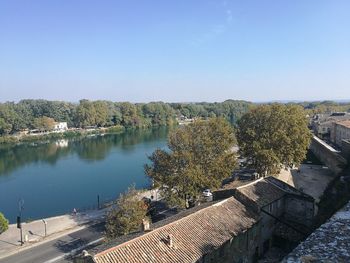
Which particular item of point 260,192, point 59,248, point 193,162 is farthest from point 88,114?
point 260,192

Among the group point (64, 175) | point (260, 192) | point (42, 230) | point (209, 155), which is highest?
point (209, 155)

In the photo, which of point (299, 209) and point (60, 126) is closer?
point (299, 209)

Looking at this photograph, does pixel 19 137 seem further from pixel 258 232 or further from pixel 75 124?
pixel 258 232

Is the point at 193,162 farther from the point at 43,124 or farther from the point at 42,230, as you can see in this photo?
the point at 43,124

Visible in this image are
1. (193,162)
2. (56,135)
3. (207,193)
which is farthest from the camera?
(56,135)

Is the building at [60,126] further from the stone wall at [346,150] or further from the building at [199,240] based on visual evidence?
the building at [199,240]

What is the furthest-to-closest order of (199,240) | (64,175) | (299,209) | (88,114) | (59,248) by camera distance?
(88,114)
(64,175)
(59,248)
(299,209)
(199,240)

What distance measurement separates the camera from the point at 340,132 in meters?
57.4

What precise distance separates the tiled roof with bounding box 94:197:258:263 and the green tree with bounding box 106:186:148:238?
5.65 metres

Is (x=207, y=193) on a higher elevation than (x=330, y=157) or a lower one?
lower

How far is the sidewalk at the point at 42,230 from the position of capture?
85.1ft

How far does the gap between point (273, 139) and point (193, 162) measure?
1035cm

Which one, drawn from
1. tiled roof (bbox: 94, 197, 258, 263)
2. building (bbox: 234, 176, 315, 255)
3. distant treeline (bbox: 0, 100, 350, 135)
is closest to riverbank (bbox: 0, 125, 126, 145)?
distant treeline (bbox: 0, 100, 350, 135)

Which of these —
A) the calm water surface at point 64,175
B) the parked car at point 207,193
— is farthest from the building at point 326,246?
the calm water surface at point 64,175
